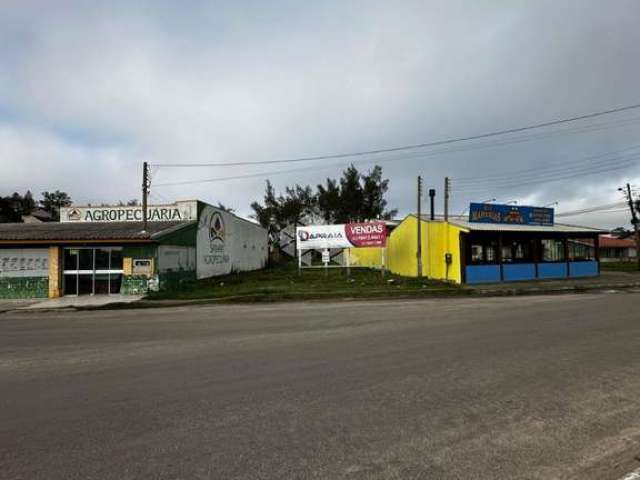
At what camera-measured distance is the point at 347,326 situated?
1151 centimetres

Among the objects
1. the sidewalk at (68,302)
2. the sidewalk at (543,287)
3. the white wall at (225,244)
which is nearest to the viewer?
the sidewalk at (68,302)

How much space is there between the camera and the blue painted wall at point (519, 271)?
89.5 feet

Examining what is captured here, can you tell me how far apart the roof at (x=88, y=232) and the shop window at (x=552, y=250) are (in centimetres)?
2199

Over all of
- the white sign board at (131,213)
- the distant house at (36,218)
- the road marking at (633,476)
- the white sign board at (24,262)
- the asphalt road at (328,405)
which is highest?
the distant house at (36,218)

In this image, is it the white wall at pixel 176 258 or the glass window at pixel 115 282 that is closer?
the glass window at pixel 115 282

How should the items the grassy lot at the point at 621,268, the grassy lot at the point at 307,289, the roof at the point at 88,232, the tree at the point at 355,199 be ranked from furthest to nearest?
the tree at the point at 355,199, the grassy lot at the point at 621,268, the roof at the point at 88,232, the grassy lot at the point at 307,289

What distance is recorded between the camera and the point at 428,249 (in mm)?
29438

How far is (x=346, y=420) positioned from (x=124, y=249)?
20884 mm

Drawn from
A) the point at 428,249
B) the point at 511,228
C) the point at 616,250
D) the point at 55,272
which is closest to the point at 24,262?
the point at 55,272

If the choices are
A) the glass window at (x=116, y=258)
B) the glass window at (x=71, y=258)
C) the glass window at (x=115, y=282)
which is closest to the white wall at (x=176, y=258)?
the glass window at (x=116, y=258)

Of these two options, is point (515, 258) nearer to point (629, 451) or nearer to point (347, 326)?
point (347, 326)

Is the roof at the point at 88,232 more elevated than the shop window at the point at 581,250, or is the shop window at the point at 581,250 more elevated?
the roof at the point at 88,232

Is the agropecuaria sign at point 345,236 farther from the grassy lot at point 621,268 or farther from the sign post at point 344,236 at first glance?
the grassy lot at point 621,268

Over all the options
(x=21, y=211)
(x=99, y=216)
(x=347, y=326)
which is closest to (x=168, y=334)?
(x=347, y=326)
